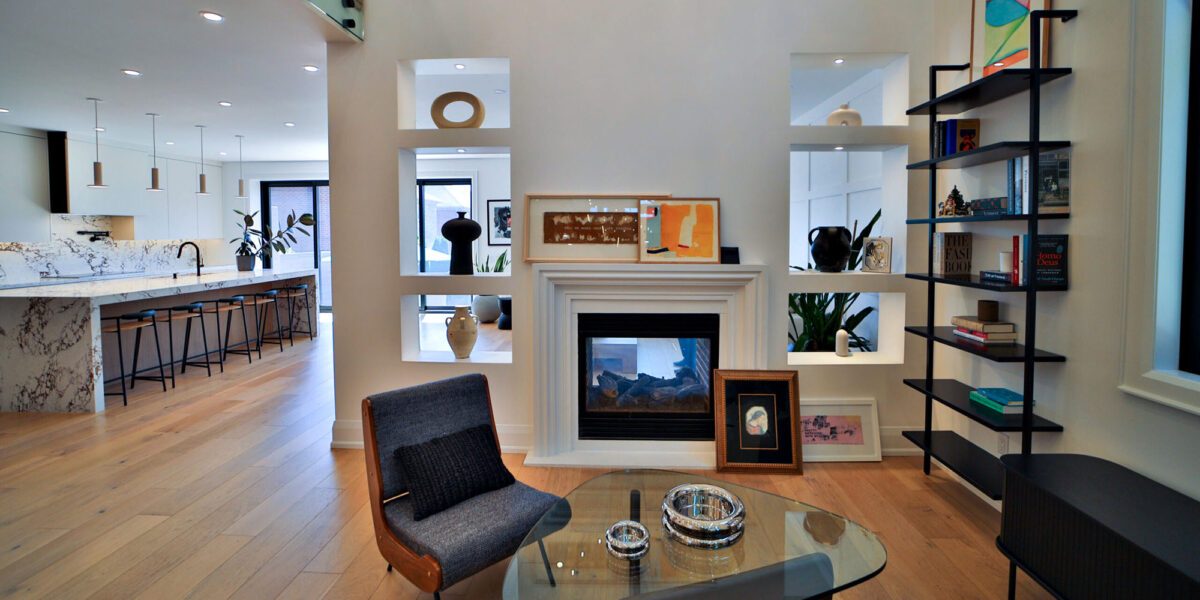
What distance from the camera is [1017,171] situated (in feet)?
9.16

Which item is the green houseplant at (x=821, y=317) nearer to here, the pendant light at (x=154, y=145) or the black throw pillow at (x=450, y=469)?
the black throw pillow at (x=450, y=469)

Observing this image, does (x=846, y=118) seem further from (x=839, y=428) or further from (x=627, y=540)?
(x=627, y=540)

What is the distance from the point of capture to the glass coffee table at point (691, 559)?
1707 millimetres

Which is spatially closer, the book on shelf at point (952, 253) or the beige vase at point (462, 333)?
the book on shelf at point (952, 253)

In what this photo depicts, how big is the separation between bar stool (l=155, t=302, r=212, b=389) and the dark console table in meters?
6.23

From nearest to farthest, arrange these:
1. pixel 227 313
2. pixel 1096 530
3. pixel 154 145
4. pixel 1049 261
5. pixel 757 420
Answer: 1. pixel 1096 530
2. pixel 1049 261
3. pixel 757 420
4. pixel 227 313
5. pixel 154 145

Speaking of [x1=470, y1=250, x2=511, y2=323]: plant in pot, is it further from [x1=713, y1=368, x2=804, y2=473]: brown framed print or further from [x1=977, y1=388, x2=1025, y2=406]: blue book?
[x1=977, y1=388, x2=1025, y2=406]: blue book

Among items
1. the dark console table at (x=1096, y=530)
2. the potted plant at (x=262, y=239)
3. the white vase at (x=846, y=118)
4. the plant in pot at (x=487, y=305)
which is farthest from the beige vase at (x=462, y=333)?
the plant in pot at (x=487, y=305)

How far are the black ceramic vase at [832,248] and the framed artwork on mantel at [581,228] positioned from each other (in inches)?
41.4

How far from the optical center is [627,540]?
6.38ft

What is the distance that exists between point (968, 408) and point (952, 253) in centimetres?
80

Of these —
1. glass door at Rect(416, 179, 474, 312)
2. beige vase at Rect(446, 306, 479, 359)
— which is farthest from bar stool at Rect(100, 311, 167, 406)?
glass door at Rect(416, 179, 474, 312)

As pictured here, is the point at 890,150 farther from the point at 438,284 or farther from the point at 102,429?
the point at 102,429

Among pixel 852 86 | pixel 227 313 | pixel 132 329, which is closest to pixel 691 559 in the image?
pixel 852 86
